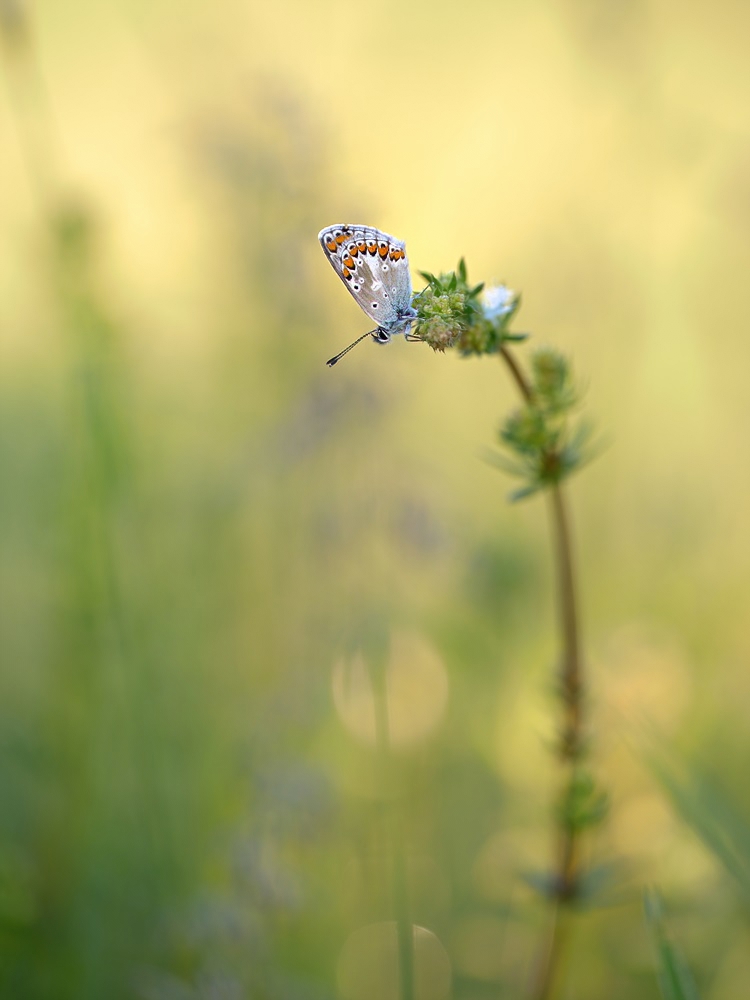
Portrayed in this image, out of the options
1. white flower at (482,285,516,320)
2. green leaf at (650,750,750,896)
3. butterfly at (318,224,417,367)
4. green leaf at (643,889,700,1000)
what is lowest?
green leaf at (643,889,700,1000)

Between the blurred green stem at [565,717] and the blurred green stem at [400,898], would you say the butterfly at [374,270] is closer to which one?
the blurred green stem at [565,717]

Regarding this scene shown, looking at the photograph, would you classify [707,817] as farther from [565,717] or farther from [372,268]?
[372,268]

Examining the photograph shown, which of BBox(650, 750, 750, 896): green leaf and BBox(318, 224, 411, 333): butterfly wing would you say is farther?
BBox(318, 224, 411, 333): butterfly wing

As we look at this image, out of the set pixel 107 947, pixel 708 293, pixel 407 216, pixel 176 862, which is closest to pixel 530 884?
pixel 176 862

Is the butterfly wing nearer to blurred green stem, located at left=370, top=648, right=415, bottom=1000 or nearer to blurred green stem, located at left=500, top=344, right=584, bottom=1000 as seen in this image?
blurred green stem, located at left=500, top=344, right=584, bottom=1000

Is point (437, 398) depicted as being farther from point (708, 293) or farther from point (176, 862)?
point (176, 862)

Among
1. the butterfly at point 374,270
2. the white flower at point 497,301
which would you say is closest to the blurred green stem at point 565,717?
the white flower at point 497,301

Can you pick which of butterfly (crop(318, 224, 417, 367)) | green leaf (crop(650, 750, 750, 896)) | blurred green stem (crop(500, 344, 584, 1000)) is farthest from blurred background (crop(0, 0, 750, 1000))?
butterfly (crop(318, 224, 417, 367))
